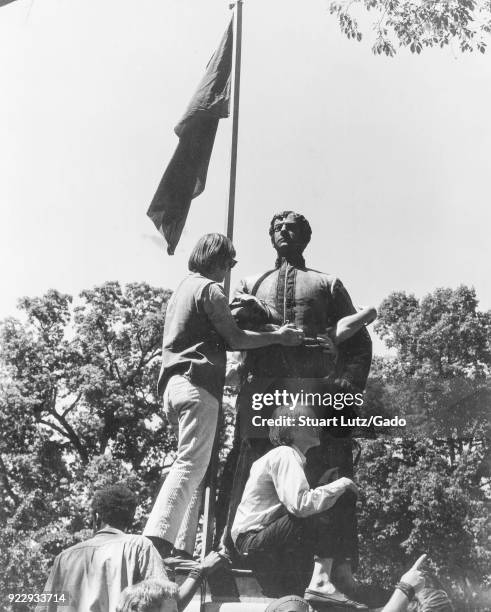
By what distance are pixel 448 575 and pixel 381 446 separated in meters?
2.32

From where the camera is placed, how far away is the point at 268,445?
16.5ft

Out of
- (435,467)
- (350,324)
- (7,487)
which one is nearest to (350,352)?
(350,324)

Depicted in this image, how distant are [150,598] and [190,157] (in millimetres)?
5098

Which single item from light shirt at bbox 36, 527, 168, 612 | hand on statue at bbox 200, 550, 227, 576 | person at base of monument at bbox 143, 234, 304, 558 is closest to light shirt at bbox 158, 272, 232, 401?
person at base of monument at bbox 143, 234, 304, 558

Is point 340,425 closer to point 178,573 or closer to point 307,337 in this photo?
point 307,337

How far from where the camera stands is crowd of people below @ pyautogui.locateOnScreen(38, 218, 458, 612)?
4.41 m

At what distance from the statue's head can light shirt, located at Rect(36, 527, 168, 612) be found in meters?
2.74

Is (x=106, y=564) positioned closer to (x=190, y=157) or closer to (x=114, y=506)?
(x=114, y=506)

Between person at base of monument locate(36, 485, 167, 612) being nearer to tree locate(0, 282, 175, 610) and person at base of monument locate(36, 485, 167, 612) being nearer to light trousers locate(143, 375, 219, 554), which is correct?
light trousers locate(143, 375, 219, 554)

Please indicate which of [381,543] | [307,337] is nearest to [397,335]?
[381,543]

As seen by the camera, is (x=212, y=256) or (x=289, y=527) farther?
(x=212, y=256)

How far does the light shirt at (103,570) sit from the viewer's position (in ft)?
11.3

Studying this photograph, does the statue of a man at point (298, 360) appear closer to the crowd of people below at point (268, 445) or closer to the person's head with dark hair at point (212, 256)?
the crowd of people below at point (268, 445)

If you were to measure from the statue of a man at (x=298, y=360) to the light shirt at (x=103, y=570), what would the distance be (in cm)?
132
